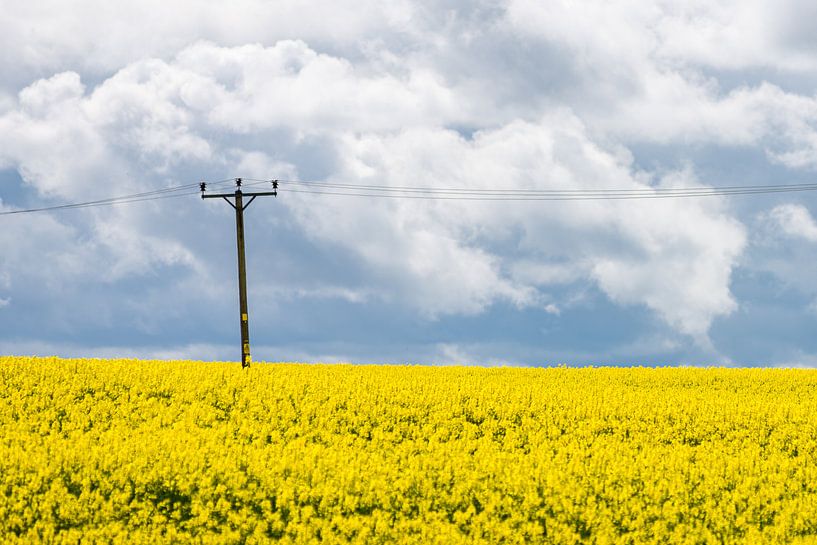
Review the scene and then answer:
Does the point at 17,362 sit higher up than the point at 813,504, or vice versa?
the point at 17,362

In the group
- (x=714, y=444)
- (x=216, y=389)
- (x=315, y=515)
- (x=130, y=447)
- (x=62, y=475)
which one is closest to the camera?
(x=315, y=515)

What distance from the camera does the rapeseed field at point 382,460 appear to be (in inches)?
484

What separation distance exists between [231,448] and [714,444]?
1082cm

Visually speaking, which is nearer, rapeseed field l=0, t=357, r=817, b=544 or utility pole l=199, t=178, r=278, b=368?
rapeseed field l=0, t=357, r=817, b=544

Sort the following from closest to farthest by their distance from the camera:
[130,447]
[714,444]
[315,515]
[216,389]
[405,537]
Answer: [405,537] < [315,515] < [130,447] < [714,444] < [216,389]

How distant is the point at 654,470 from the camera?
15312 mm

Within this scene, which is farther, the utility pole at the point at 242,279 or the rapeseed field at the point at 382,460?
the utility pole at the point at 242,279

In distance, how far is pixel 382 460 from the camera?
49.0 feet

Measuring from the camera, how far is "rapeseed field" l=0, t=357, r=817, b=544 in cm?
1230

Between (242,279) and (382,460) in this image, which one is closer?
(382,460)

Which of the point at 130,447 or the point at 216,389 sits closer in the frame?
the point at 130,447

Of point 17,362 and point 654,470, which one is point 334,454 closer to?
point 654,470

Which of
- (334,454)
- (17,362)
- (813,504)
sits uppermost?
(17,362)

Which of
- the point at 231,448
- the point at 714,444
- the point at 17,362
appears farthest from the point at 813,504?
the point at 17,362
